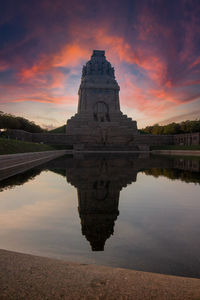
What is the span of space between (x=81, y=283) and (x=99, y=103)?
257ft

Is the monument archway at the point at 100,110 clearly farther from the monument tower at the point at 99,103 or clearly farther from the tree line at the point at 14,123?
the tree line at the point at 14,123

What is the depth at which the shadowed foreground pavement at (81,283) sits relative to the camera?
6.66 feet

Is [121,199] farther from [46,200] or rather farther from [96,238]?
[96,238]

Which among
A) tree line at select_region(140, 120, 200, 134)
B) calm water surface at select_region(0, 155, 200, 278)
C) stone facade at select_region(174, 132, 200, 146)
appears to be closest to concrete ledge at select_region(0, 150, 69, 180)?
calm water surface at select_region(0, 155, 200, 278)

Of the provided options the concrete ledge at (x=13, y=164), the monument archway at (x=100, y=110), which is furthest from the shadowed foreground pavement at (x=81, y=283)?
the monument archway at (x=100, y=110)

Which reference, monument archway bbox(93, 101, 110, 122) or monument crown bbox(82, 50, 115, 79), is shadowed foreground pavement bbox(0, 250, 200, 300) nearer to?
monument archway bbox(93, 101, 110, 122)

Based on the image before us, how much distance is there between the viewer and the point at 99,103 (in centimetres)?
7844

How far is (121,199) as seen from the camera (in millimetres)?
6988

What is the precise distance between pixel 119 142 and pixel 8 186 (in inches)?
2056

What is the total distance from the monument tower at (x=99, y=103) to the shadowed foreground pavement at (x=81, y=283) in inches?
2352

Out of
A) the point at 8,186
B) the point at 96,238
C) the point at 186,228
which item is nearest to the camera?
the point at 96,238

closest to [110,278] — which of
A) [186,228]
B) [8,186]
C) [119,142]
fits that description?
[186,228]

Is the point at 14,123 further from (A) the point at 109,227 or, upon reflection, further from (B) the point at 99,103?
(A) the point at 109,227

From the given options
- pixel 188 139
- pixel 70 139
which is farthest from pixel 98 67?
pixel 188 139
